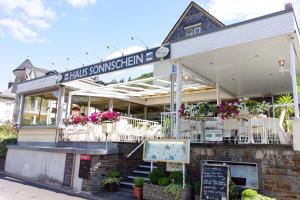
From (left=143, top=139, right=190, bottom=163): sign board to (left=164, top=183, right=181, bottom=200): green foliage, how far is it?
66 centimetres

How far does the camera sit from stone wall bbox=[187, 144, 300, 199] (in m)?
6.11

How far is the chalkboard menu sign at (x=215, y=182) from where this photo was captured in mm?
6426

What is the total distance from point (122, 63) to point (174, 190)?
5.17 m

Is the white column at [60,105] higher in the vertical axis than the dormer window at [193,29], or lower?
lower

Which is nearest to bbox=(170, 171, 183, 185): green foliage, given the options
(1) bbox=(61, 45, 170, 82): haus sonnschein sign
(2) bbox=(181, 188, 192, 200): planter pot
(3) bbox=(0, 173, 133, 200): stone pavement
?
(2) bbox=(181, 188, 192, 200): planter pot

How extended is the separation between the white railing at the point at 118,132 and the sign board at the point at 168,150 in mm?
2760

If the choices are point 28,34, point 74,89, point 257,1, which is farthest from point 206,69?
point 74,89

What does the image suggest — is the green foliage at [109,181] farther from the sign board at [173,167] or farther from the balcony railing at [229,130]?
the balcony railing at [229,130]

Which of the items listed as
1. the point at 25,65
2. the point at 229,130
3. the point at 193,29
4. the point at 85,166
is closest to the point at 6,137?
the point at 85,166

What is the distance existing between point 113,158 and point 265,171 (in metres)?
4.93

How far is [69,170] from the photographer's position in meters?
9.58

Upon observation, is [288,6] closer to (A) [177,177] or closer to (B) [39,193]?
(A) [177,177]

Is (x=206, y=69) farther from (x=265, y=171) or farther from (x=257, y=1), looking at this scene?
(x=265, y=171)

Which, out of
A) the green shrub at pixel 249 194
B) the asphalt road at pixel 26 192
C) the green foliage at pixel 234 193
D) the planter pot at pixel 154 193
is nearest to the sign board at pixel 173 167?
the planter pot at pixel 154 193
